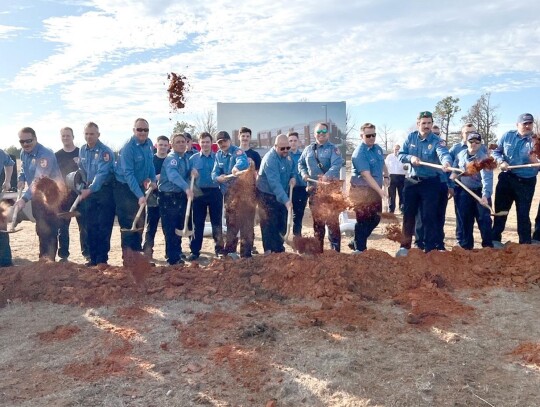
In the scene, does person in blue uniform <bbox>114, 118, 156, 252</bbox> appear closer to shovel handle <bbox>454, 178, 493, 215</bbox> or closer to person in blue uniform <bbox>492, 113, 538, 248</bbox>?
shovel handle <bbox>454, 178, 493, 215</bbox>

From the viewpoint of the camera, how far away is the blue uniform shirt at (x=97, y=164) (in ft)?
22.0

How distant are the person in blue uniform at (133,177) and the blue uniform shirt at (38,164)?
1.00 m

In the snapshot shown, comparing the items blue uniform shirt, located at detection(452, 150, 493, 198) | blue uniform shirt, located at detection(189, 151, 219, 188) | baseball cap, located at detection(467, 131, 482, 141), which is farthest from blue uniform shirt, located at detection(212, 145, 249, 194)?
baseball cap, located at detection(467, 131, 482, 141)

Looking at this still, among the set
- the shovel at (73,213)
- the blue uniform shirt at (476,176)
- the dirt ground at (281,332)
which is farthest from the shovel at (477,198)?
the shovel at (73,213)

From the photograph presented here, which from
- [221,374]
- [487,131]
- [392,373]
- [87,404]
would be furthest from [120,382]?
[487,131]

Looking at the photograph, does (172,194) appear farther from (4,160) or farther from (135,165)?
(4,160)

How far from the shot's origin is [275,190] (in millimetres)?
6816

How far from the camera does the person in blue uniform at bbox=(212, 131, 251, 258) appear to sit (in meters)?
7.47

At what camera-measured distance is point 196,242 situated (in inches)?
312

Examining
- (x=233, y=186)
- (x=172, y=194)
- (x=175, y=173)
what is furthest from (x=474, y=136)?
(x=172, y=194)

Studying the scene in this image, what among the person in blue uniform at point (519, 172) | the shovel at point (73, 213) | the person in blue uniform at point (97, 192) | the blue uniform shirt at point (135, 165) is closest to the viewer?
the blue uniform shirt at point (135, 165)

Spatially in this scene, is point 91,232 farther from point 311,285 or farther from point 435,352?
point 435,352

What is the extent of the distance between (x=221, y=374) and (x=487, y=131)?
36013mm

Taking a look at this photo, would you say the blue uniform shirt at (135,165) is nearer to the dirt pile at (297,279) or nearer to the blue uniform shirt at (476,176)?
the dirt pile at (297,279)
